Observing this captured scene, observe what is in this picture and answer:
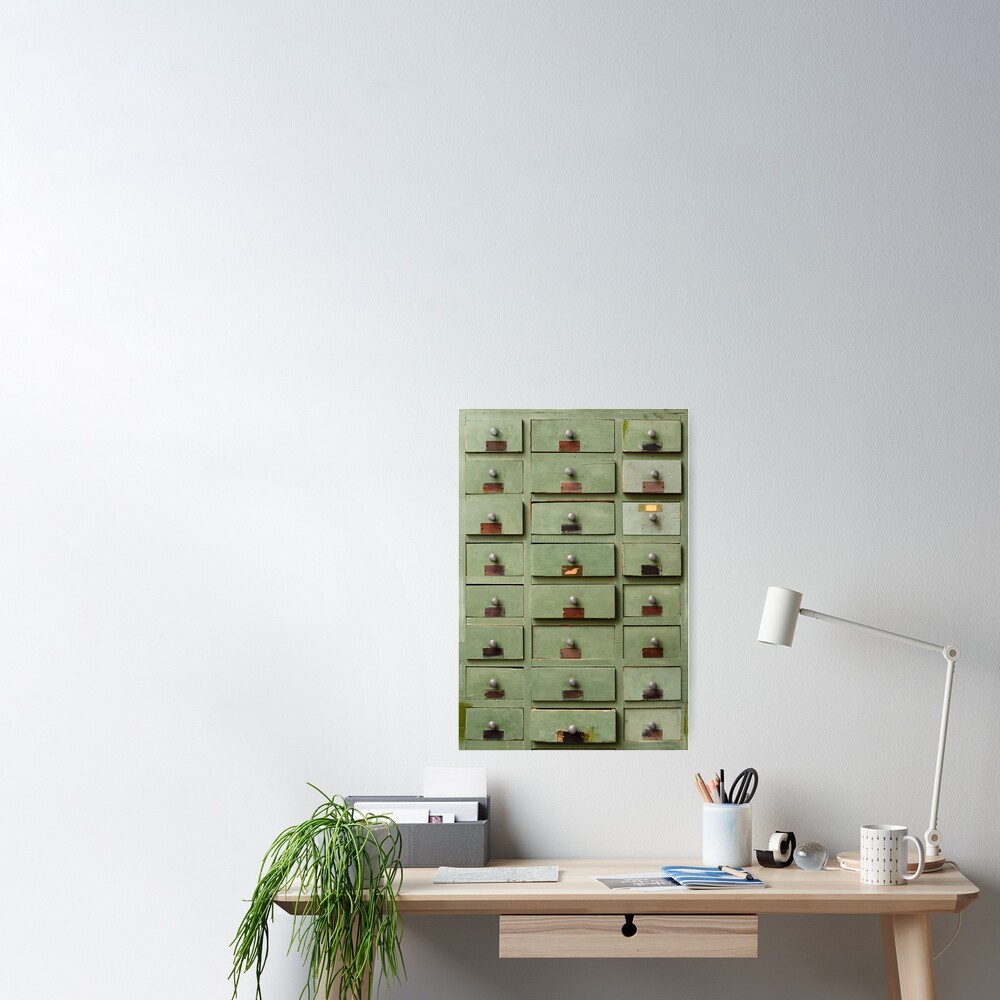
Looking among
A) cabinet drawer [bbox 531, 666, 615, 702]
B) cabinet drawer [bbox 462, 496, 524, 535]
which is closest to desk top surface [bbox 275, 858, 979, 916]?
cabinet drawer [bbox 531, 666, 615, 702]

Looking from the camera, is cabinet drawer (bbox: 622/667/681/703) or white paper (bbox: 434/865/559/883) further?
Result: cabinet drawer (bbox: 622/667/681/703)

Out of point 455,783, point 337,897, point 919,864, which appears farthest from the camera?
point 455,783

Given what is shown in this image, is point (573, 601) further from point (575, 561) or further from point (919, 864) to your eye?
point (919, 864)

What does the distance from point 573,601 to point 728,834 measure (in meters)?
0.51

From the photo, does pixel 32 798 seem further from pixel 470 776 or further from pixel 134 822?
pixel 470 776

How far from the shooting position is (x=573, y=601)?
2.04m

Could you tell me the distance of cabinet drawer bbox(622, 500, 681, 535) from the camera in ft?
6.68

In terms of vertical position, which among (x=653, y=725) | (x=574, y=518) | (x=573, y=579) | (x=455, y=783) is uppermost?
(x=574, y=518)

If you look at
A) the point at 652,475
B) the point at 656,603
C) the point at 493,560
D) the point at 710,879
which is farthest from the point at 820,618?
the point at 493,560

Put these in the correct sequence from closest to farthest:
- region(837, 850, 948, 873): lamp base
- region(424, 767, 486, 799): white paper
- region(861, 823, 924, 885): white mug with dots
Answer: region(861, 823, 924, 885): white mug with dots → region(837, 850, 948, 873): lamp base → region(424, 767, 486, 799): white paper

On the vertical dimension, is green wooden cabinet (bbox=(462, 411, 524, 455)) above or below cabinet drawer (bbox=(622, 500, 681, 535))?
above

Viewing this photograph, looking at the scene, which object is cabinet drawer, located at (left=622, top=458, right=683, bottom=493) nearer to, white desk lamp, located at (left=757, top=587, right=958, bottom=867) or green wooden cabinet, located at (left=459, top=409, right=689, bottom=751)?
green wooden cabinet, located at (left=459, top=409, right=689, bottom=751)

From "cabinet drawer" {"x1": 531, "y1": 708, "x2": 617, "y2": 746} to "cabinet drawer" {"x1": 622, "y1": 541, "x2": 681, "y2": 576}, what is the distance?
273 millimetres

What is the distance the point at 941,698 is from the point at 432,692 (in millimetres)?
976
